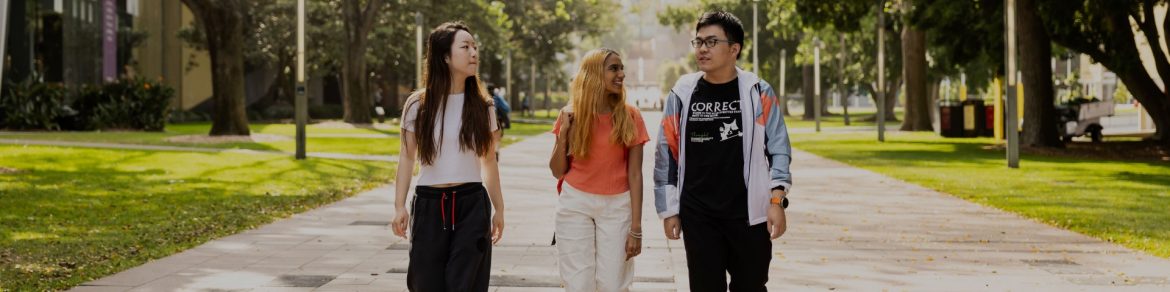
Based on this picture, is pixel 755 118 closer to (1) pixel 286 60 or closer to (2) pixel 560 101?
(1) pixel 286 60

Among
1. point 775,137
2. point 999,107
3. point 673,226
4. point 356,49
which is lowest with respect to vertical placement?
point 673,226

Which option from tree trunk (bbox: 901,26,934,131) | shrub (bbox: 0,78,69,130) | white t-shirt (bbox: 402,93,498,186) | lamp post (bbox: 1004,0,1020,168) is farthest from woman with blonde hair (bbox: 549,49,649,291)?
tree trunk (bbox: 901,26,934,131)

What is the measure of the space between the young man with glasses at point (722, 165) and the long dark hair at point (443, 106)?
Result: 26.4 inches

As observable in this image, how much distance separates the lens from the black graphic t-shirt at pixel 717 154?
527cm

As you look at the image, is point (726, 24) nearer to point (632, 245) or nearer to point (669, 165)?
point (669, 165)

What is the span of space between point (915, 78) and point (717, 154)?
39.3 meters

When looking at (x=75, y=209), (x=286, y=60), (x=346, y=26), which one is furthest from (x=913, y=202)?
(x=286, y=60)

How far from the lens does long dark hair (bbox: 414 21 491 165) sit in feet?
18.1

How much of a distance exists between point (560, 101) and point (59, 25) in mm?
89589

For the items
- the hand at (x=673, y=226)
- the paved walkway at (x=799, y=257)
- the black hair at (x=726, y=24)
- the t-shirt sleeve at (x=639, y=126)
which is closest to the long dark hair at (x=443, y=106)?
the t-shirt sleeve at (x=639, y=126)

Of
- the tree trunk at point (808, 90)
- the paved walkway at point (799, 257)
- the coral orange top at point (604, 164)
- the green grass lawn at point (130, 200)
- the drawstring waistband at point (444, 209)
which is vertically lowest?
the paved walkway at point (799, 257)

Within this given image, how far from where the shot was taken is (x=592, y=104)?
577cm

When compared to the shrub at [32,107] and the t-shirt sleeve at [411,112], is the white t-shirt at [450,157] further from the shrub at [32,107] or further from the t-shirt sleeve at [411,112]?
the shrub at [32,107]

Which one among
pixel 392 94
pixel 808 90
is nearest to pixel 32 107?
pixel 392 94
